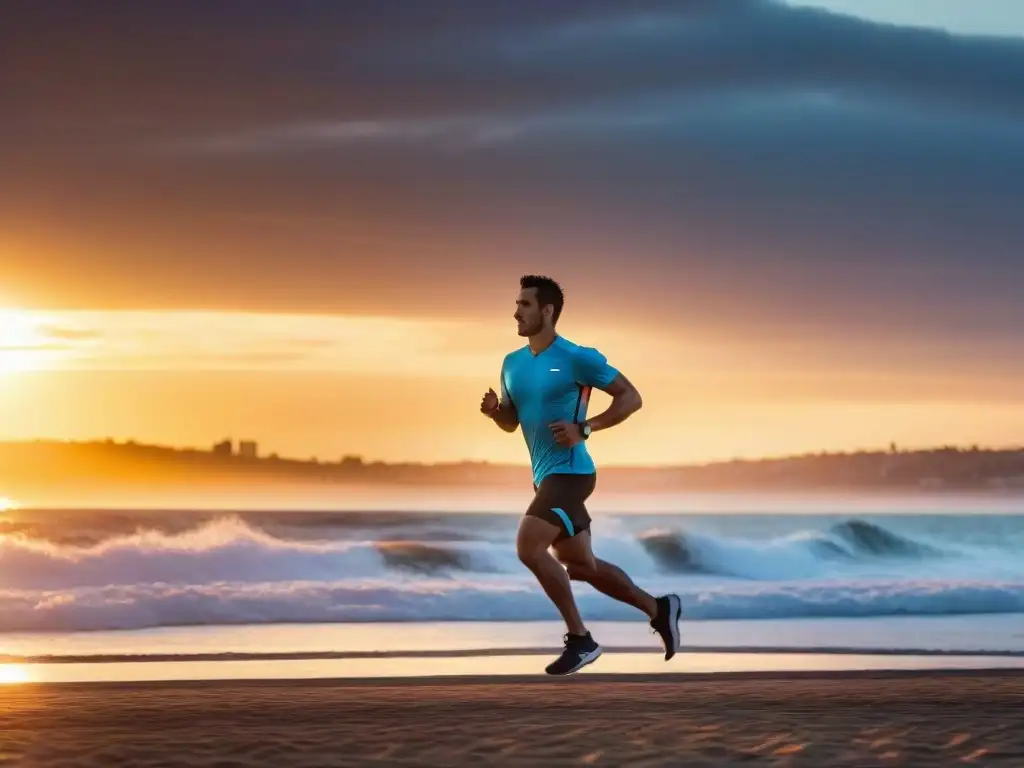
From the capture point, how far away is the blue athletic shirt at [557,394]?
26.6 feet

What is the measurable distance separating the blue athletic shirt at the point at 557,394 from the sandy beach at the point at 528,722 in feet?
3.95

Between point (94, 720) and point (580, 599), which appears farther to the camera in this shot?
point (580, 599)

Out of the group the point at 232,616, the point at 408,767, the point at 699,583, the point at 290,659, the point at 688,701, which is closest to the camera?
the point at 408,767

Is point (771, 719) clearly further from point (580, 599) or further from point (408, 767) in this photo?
point (580, 599)

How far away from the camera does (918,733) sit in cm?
688

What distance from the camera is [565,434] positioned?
25.8ft

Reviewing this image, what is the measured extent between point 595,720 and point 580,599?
1133 cm

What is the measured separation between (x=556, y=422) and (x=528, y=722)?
5.18ft

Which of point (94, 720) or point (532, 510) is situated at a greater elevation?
point (532, 510)

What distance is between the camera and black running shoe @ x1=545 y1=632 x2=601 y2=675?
27.0 feet

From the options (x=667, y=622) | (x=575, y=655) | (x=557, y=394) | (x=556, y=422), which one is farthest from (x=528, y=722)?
(x=667, y=622)

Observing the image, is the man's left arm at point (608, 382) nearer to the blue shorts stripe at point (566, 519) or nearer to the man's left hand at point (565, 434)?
the man's left hand at point (565, 434)

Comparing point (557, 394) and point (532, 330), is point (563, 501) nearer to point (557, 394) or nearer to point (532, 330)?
point (557, 394)

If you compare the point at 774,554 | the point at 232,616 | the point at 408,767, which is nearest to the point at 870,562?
the point at 774,554
